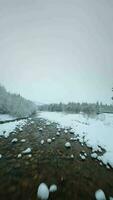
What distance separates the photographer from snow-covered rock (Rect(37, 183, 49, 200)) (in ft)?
16.0

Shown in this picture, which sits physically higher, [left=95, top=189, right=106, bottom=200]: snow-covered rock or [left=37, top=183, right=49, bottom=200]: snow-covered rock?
[left=37, top=183, right=49, bottom=200]: snow-covered rock

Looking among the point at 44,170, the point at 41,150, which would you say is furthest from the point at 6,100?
the point at 44,170

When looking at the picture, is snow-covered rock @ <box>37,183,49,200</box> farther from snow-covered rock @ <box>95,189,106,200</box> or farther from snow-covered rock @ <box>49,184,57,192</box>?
snow-covered rock @ <box>95,189,106,200</box>

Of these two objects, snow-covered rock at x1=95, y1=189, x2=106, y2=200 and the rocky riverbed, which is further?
the rocky riverbed

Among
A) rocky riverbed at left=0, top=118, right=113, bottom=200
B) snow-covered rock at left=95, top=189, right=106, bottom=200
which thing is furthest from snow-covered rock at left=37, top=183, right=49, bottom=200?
snow-covered rock at left=95, top=189, right=106, bottom=200

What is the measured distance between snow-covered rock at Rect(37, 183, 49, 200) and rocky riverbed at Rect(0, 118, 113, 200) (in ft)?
0.52

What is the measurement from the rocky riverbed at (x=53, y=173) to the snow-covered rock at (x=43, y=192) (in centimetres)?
16

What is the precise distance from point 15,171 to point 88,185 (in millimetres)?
3628

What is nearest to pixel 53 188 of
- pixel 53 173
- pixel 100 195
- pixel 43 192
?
pixel 43 192

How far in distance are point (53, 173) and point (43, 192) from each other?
1656 mm

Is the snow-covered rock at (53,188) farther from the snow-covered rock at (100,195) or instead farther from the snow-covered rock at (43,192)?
the snow-covered rock at (100,195)

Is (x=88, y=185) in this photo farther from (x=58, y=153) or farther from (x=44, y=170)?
(x=58, y=153)

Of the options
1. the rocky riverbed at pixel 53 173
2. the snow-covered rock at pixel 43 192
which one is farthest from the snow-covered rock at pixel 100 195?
the snow-covered rock at pixel 43 192

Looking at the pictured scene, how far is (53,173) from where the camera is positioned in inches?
263
